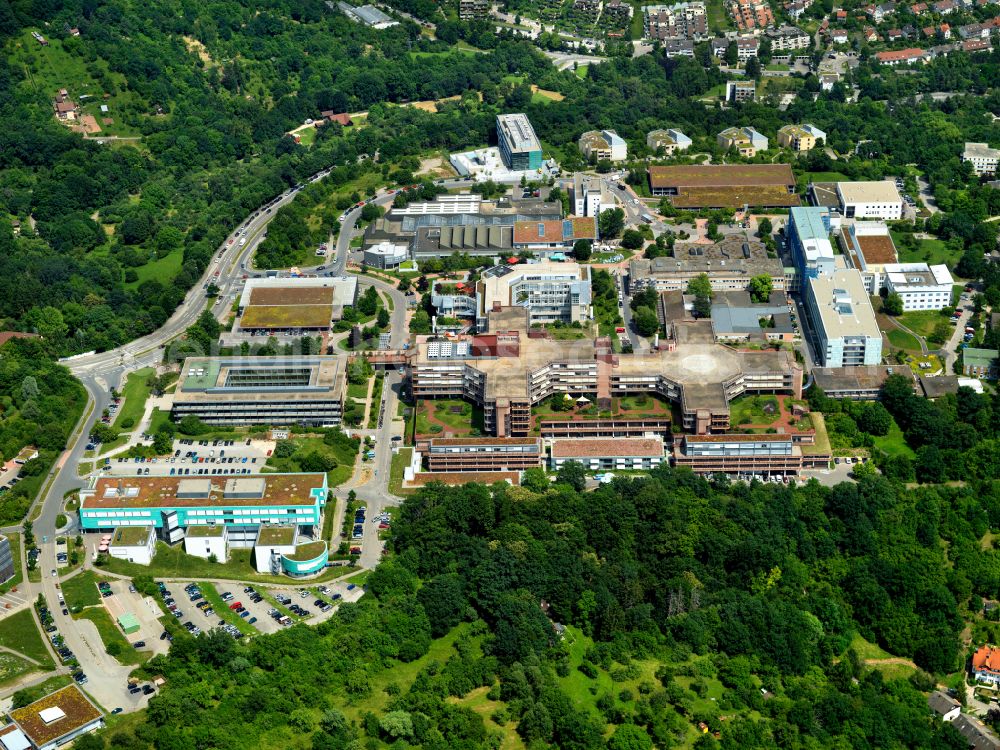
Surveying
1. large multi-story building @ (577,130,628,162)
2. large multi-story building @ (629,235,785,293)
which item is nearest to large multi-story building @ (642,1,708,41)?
large multi-story building @ (577,130,628,162)

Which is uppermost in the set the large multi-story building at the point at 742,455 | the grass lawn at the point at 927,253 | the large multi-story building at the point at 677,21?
the large multi-story building at the point at 677,21

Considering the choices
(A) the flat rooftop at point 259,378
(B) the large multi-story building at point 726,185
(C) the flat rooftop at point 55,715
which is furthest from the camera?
(B) the large multi-story building at point 726,185

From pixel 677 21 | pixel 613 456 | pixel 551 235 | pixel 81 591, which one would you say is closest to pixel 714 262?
pixel 551 235

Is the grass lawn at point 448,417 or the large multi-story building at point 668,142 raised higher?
the large multi-story building at point 668,142

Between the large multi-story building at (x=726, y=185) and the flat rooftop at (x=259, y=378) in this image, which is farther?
the large multi-story building at (x=726, y=185)

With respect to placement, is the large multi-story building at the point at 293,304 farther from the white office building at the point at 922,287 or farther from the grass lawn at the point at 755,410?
the white office building at the point at 922,287

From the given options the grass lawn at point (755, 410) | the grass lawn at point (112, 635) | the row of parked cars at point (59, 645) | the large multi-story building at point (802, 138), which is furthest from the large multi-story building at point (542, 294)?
the row of parked cars at point (59, 645)

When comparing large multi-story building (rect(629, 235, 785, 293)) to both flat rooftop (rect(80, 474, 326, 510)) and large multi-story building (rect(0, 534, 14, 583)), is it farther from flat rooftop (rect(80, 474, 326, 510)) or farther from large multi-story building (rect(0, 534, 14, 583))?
large multi-story building (rect(0, 534, 14, 583))
